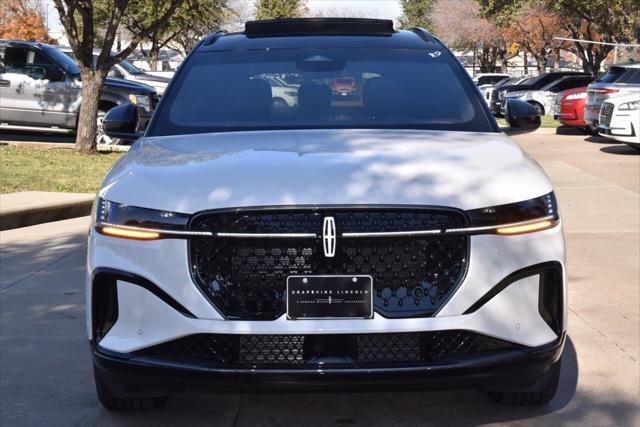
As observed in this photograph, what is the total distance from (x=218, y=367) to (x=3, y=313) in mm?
3409

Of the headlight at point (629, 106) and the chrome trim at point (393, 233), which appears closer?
the chrome trim at point (393, 233)

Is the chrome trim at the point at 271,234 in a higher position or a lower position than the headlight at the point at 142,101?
higher

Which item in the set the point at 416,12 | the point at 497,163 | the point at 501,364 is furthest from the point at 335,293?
the point at 416,12

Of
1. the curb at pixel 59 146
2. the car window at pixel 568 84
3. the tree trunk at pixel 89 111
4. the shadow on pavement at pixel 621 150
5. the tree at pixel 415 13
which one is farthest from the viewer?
the tree at pixel 415 13

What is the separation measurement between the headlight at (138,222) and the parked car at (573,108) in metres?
20.6

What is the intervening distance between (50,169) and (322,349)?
10.9 metres

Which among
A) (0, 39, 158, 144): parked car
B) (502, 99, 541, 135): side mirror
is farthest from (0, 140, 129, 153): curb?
(502, 99, 541, 135): side mirror

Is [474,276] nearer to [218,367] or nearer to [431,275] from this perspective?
[431,275]

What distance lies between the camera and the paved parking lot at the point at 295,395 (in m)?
4.75

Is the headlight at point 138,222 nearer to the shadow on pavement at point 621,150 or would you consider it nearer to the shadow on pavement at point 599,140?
the shadow on pavement at point 621,150

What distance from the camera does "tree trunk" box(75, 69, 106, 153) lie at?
16828 mm

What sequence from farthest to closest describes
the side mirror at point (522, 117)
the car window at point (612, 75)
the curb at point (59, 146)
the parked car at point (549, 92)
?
the parked car at point (549, 92) → the car window at point (612, 75) → the curb at point (59, 146) → the side mirror at point (522, 117)

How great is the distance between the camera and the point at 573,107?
23734 millimetres

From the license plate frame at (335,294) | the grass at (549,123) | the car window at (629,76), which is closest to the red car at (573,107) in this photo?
the grass at (549,123)
